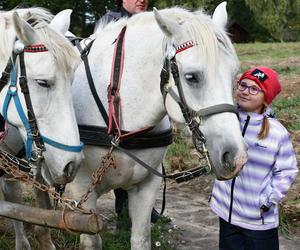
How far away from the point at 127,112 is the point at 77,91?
0.38 meters

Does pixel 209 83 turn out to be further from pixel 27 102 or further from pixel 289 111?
pixel 289 111

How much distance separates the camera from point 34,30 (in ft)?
8.17

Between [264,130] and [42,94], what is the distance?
122 cm

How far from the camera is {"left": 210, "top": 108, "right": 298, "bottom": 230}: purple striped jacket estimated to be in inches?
108

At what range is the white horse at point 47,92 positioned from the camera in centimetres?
245

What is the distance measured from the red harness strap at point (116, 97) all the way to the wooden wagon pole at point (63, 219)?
2.34ft

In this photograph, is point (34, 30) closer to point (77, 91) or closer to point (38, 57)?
point (38, 57)

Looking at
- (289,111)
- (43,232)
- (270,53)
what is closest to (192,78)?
(43,232)

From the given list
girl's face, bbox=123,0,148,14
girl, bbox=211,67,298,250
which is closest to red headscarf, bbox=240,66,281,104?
girl, bbox=211,67,298,250

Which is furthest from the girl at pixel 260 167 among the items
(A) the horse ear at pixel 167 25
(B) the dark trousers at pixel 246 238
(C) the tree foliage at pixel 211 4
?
(C) the tree foliage at pixel 211 4

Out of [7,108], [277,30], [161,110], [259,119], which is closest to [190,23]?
[161,110]

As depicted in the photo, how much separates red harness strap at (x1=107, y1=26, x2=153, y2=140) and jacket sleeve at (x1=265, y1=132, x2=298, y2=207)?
30.5 inches

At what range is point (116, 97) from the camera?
110 inches

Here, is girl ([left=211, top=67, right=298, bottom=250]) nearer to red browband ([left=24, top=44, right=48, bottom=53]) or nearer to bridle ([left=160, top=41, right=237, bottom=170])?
bridle ([left=160, top=41, right=237, bottom=170])
